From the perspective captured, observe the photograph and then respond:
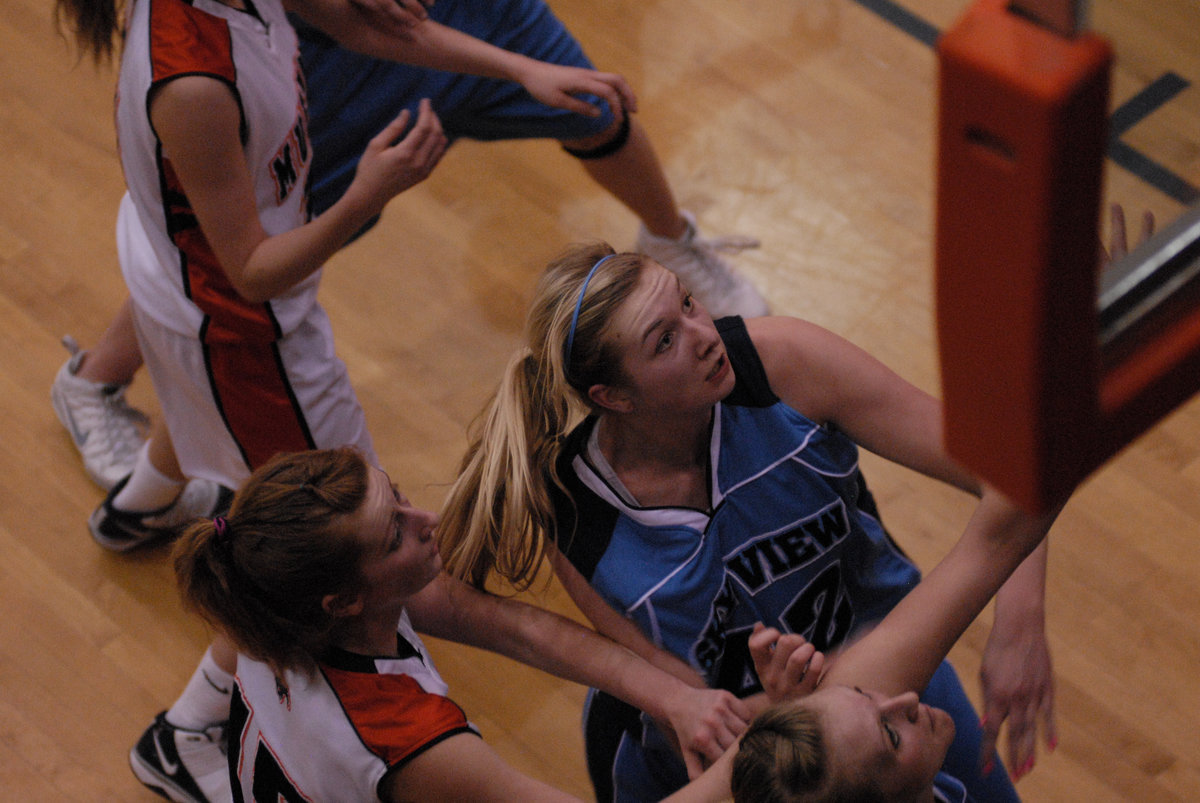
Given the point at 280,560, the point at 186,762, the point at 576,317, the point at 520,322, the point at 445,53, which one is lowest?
the point at 186,762

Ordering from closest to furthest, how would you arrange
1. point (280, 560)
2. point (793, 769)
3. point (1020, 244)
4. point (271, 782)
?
1. point (1020, 244)
2. point (793, 769)
3. point (280, 560)
4. point (271, 782)

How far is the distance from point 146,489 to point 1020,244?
7.48 ft

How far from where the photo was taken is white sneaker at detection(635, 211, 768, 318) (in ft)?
9.47

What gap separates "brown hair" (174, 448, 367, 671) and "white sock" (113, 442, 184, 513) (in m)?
1.03

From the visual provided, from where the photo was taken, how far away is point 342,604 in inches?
60.8

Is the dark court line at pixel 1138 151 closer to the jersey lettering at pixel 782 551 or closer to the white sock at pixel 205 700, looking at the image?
the jersey lettering at pixel 782 551

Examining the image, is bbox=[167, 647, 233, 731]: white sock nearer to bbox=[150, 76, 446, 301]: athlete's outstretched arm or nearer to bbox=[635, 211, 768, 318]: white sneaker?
bbox=[150, 76, 446, 301]: athlete's outstretched arm

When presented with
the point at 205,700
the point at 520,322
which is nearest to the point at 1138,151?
the point at 205,700

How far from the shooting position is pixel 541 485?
5.44 ft

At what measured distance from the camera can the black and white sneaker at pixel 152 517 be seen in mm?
2594

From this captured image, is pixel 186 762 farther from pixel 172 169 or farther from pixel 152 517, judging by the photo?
pixel 172 169

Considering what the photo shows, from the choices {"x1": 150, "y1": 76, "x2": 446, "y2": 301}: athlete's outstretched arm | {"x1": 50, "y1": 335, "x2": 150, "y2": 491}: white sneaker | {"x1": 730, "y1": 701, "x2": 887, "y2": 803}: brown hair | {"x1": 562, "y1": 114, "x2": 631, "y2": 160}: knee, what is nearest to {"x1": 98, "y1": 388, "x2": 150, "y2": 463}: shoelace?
{"x1": 50, "y1": 335, "x2": 150, "y2": 491}: white sneaker

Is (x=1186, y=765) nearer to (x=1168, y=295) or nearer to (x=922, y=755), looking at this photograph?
(x=922, y=755)

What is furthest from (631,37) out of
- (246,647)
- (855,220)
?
(246,647)
